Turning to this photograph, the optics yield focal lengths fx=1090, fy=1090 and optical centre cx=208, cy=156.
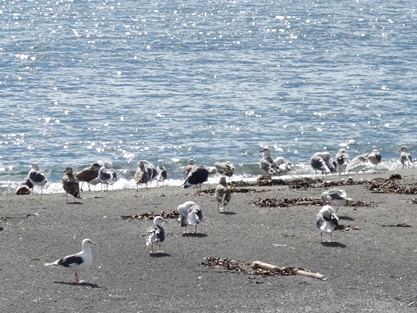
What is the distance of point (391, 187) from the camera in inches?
901

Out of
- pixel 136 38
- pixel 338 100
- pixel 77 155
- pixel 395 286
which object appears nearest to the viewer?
pixel 395 286

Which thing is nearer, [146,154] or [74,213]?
[74,213]

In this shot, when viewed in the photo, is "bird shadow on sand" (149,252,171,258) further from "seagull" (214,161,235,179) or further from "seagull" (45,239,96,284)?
"seagull" (214,161,235,179)

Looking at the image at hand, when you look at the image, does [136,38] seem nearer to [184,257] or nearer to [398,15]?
[398,15]

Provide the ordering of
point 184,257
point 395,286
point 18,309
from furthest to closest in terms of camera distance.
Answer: point 184,257, point 395,286, point 18,309

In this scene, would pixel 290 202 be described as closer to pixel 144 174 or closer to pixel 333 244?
pixel 333 244

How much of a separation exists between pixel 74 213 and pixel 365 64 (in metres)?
32.1

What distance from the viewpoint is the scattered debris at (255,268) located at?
15555 mm

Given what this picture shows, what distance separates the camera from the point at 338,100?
41.4 m

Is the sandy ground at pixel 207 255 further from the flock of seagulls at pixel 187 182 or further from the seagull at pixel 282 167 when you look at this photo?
the seagull at pixel 282 167

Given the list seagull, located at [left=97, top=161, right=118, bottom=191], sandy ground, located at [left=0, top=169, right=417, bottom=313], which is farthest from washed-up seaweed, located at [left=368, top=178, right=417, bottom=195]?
seagull, located at [left=97, top=161, right=118, bottom=191]

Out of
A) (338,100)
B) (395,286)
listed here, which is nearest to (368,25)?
(338,100)

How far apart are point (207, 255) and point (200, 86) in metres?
27.6

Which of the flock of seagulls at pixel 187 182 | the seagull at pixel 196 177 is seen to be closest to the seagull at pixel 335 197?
the flock of seagulls at pixel 187 182
